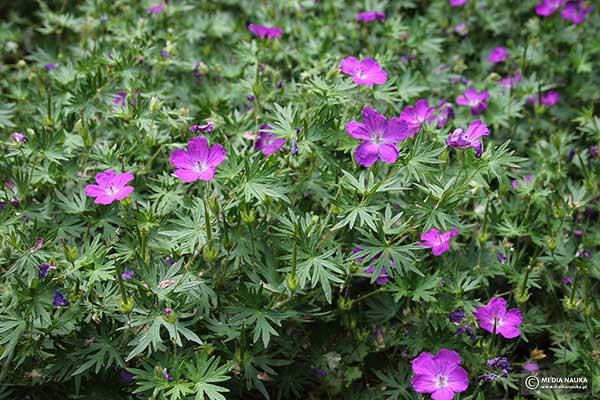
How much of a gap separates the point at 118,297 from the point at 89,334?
0.49 ft

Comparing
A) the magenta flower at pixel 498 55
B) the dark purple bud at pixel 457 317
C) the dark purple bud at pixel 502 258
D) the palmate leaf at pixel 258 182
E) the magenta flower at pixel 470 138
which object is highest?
the magenta flower at pixel 470 138

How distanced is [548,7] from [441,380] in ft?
8.44

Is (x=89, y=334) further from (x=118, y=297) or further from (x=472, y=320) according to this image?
(x=472, y=320)

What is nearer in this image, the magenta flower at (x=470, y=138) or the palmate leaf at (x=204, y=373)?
the palmate leaf at (x=204, y=373)

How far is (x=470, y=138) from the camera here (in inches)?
79.4

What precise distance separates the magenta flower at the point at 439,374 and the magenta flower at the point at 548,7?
8.04ft

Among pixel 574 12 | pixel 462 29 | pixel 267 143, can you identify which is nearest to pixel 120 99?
pixel 267 143

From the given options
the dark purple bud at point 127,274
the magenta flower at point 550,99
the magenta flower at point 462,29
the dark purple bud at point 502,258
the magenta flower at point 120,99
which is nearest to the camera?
the dark purple bud at point 127,274

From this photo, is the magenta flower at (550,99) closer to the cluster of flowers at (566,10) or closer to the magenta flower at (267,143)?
the cluster of flowers at (566,10)

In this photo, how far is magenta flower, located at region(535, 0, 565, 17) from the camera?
3676mm

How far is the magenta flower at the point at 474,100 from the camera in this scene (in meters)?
2.95

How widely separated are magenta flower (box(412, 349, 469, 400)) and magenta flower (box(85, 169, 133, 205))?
1.03m

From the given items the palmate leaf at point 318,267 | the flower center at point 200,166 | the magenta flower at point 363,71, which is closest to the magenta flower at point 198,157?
the flower center at point 200,166

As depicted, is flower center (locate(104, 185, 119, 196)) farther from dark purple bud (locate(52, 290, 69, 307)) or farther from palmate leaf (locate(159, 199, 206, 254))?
dark purple bud (locate(52, 290, 69, 307))
